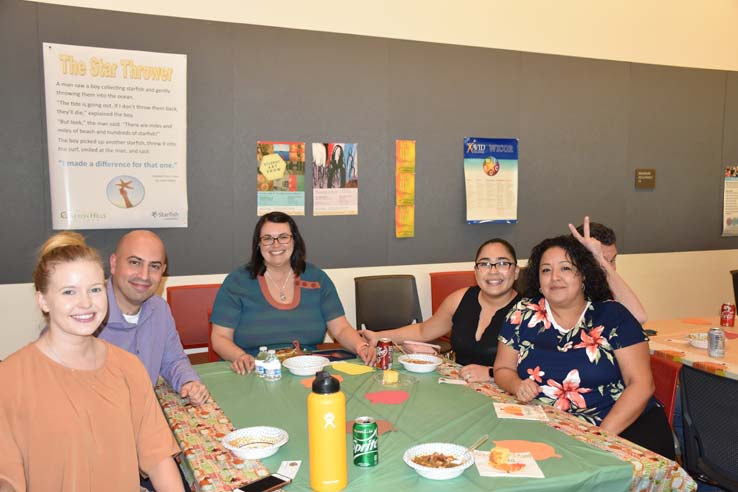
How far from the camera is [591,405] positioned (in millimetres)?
2191

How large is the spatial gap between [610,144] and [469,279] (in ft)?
6.27

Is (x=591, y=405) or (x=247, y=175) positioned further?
(x=247, y=175)

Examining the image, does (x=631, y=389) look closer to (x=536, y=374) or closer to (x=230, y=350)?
(x=536, y=374)

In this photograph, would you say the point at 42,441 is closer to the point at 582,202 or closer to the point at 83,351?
the point at 83,351

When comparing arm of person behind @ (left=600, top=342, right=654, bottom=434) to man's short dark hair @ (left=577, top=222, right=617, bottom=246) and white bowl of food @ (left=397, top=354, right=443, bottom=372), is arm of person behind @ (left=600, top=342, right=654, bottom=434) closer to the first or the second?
A: white bowl of food @ (left=397, top=354, right=443, bottom=372)

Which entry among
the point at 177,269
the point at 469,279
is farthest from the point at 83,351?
the point at 469,279

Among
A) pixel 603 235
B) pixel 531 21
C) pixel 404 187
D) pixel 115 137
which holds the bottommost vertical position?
pixel 603 235

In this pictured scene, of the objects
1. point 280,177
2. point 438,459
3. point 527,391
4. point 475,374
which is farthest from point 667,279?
point 438,459

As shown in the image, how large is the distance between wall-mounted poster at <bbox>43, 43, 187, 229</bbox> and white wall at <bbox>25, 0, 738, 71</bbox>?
1.22ft

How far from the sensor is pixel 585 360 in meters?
2.21

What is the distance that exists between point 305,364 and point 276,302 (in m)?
0.62

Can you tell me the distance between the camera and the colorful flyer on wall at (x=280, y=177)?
13.6 ft

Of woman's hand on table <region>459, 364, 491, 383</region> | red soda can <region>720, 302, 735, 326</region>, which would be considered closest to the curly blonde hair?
woman's hand on table <region>459, 364, 491, 383</region>

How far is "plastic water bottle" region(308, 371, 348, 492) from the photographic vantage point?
1372 mm
